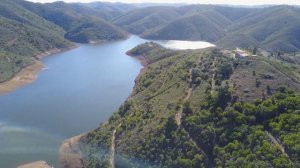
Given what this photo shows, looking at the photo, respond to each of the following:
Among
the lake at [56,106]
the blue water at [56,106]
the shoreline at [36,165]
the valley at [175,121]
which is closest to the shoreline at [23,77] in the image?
the lake at [56,106]

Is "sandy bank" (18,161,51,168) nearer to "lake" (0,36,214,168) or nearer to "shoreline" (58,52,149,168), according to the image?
"lake" (0,36,214,168)

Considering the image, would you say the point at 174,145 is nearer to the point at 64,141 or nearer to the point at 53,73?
the point at 64,141

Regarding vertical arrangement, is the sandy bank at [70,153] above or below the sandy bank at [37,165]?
above

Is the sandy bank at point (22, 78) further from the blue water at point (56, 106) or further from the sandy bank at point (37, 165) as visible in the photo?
the sandy bank at point (37, 165)

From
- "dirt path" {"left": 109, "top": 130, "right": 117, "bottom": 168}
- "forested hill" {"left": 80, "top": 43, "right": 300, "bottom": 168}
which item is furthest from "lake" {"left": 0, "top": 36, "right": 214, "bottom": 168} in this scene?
"dirt path" {"left": 109, "top": 130, "right": 117, "bottom": 168}

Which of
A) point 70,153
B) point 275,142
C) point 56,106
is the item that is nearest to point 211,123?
point 275,142
